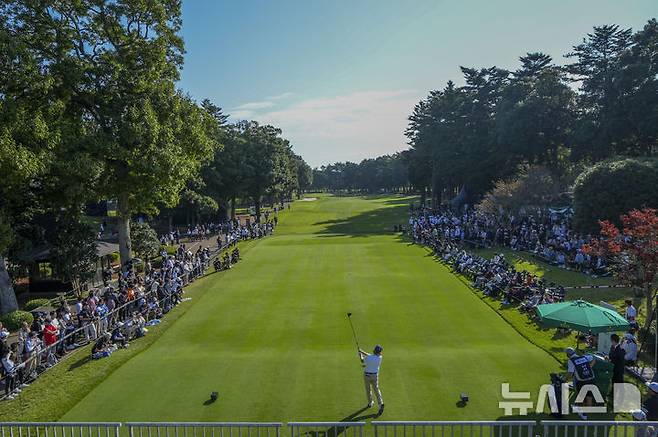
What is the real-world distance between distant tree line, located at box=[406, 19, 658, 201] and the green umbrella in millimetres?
36441

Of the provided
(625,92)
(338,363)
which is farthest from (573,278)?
(625,92)

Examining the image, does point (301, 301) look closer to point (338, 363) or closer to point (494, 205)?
point (338, 363)

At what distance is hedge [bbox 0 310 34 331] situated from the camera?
886 inches

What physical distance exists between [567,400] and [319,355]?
23.9 feet

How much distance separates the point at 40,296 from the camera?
2978 centimetres

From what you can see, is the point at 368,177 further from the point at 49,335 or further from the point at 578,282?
the point at 49,335

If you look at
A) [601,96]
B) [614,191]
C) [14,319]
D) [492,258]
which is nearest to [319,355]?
[14,319]

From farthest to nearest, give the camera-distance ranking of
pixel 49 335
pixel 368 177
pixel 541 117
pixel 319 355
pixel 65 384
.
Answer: pixel 368 177, pixel 541 117, pixel 49 335, pixel 319 355, pixel 65 384

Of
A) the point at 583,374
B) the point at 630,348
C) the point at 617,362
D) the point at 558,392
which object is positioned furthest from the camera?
the point at 630,348

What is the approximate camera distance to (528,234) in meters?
37.7

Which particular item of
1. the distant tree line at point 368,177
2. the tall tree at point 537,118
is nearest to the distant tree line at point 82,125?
the tall tree at point 537,118

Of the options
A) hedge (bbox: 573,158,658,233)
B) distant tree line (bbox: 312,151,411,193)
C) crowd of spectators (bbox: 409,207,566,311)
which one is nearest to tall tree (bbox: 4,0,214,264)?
crowd of spectators (bbox: 409,207,566,311)

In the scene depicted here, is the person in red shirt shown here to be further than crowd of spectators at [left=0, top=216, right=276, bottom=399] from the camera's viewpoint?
Yes

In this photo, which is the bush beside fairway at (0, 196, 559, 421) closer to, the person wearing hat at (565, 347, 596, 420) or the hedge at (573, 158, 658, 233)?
the person wearing hat at (565, 347, 596, 420)
